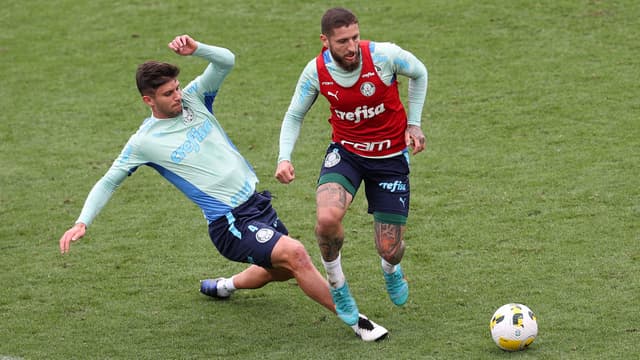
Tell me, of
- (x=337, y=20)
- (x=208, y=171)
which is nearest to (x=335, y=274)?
(x=208, y=171)

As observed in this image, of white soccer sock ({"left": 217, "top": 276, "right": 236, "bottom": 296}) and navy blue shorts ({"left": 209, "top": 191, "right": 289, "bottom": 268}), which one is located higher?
navy blue shorts ({"left": 209, "top": 191, "right": 289, "bottom": 268})

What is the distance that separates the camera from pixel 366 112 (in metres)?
7.05

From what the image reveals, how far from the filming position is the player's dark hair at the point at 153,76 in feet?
22.2

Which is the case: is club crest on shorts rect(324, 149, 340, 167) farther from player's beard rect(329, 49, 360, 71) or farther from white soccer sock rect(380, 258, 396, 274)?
white soccer sock rect(380, 258, 396, 274)

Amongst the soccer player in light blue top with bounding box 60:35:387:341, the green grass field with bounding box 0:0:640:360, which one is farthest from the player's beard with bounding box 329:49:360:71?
the green grass field with bounding box 0:0:640:360

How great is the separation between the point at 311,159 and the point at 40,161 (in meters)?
3.14

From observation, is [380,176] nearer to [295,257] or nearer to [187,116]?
[295,257]

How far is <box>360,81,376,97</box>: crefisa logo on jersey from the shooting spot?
22.8ft

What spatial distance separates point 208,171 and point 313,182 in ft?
11.5

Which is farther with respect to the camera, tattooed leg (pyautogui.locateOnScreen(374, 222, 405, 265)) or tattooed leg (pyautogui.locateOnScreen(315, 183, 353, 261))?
tattooed leg (pyautogui.locateOnScreen(374, 222, 405, 265))

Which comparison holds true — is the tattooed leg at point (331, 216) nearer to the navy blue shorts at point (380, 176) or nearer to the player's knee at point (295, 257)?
the navy blue shorts at point (380, 176)

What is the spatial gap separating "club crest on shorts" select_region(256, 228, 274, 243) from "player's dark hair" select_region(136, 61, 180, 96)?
1209 millimetres

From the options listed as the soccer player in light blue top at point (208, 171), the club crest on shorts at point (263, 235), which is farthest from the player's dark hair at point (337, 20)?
the club crest on shorts at point (263, 235)

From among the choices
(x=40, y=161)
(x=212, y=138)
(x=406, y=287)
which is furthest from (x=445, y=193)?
(x=40, y=161)
